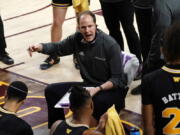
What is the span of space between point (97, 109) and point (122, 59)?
0.61 meters

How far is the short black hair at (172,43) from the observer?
2916mm

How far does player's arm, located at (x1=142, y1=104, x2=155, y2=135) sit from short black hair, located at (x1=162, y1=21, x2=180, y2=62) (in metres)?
0.39

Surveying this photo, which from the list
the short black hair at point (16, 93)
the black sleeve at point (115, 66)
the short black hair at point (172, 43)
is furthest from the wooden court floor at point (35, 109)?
the short black hair at point (172, 43)

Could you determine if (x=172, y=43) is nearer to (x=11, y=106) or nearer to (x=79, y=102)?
(x=79, y=102)

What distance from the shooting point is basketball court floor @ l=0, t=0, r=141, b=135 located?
5367 mm

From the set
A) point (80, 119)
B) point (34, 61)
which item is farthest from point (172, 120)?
point (34, 61)

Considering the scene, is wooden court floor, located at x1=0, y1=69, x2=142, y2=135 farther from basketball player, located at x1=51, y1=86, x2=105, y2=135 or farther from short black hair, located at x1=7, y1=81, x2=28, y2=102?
basketball player, located at x1=51, y1=86, x2=105, y2=135

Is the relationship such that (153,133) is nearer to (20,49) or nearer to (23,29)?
(20,49)

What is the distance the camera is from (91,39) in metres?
4.75

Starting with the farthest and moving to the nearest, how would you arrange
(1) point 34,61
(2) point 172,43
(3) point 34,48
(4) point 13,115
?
1. (1) point 34,61
2. (3) point 34,48
3. (4) point 13,115
4. (2) point 172,43

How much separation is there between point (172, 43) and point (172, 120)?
1.77 feet

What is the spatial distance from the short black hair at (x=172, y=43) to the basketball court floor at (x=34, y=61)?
2074mm

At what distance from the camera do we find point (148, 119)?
3162 millimetres

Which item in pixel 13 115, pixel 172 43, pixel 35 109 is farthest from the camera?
pixel 35 109
